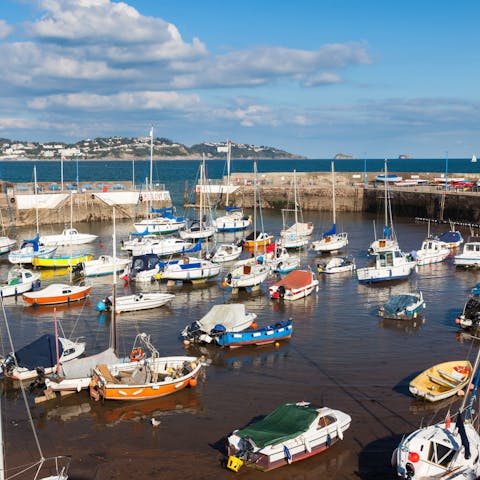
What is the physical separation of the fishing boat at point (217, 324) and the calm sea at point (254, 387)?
24.0 inches

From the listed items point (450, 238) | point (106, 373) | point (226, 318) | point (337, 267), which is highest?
point (450, 238)

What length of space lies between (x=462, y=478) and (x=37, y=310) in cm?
2442

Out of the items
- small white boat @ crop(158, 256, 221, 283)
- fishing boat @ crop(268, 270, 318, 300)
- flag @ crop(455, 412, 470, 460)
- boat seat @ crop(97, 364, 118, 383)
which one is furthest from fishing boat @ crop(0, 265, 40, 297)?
flag @ crop(455, 412, 470, 460)

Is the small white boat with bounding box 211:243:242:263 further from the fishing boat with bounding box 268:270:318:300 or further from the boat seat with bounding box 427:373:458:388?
the boat seat with bounding box 427:373:458:388

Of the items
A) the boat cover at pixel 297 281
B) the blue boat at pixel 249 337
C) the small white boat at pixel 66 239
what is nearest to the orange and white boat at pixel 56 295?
the boat cover at pixel 297 281

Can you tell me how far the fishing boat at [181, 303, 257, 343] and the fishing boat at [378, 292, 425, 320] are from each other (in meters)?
7.05

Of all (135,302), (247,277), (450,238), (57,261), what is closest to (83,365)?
(135,302)

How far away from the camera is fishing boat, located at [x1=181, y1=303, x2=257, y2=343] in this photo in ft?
88.2

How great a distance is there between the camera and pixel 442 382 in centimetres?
2127

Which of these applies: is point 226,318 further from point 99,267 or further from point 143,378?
point 99,267

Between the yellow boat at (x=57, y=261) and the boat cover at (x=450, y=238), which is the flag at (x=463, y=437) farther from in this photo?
the boat cover at (x=450, y=238)

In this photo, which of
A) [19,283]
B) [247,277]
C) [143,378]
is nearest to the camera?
[143,378]

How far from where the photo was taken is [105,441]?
18484 mm

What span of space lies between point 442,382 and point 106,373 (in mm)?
11429
